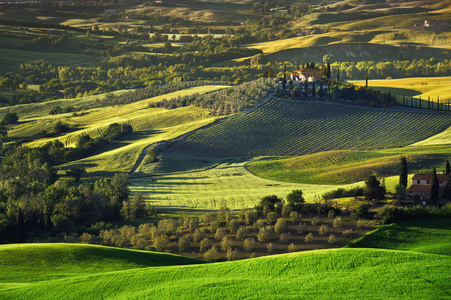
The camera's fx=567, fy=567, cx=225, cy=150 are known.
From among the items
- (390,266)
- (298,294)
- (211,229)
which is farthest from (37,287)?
(211,229)

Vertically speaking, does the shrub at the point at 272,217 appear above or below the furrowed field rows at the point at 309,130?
above

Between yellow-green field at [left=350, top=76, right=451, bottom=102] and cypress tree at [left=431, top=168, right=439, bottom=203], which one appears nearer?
cypress tree at [left=431, top=168, right=439, bottom=203]

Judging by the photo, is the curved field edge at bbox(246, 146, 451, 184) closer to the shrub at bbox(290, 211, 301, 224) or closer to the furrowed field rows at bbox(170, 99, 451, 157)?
the furrowed field rows at bbox(170, 99, 451, 157)

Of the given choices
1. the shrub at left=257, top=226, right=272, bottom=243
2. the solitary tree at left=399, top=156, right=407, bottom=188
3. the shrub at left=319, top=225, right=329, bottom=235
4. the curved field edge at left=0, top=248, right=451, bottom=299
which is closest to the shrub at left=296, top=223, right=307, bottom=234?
the shrub at left=319, top=225, right=329, bottom=235

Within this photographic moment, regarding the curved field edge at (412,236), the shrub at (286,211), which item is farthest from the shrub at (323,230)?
the shrub at (286,211)

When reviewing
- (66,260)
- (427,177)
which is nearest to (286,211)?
(427,177)

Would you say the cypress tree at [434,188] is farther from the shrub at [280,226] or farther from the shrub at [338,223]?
the shrub at [280,226]
